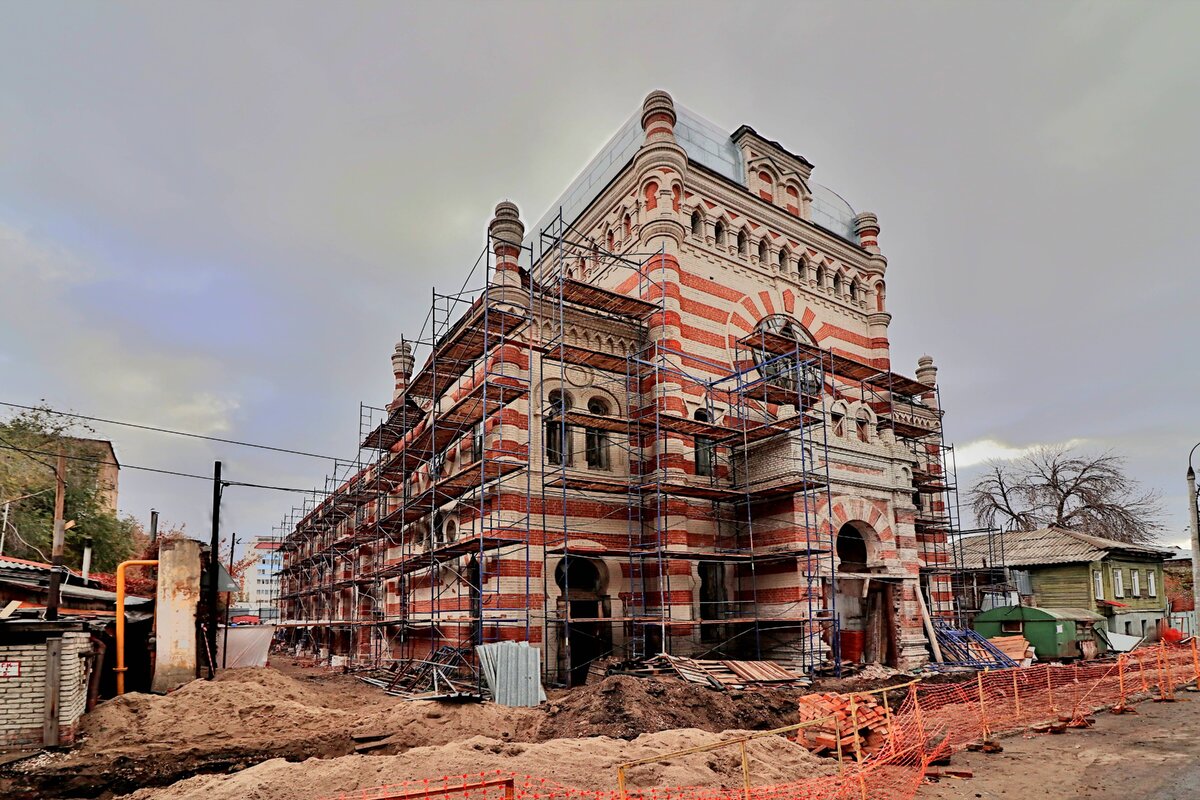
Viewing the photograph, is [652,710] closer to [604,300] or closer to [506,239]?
[604,300]

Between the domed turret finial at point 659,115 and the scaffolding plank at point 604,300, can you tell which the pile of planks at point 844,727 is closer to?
the scaffolding plank at point 604,300

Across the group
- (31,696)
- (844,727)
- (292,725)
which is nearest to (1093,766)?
(844,727)

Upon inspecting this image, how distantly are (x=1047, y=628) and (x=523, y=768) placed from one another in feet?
78.0

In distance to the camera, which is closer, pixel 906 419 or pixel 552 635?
pixel 552 635

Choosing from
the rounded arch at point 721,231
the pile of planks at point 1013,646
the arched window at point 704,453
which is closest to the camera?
the arched window at point 704,453

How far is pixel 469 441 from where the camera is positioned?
2133 centimetres

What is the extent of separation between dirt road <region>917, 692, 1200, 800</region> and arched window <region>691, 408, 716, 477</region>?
9.93 m

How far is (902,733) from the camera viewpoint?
11.4 meters

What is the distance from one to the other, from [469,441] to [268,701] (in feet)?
29.8

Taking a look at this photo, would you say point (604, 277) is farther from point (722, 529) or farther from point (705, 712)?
point (705, 712)

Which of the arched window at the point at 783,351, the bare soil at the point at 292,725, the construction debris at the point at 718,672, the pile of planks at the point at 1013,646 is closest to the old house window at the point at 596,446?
the arched window at the point at 783,351

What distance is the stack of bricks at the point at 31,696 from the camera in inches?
420

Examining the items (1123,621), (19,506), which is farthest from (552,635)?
(1123,621)

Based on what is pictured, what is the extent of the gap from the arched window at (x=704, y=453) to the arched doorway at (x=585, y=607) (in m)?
4.16
